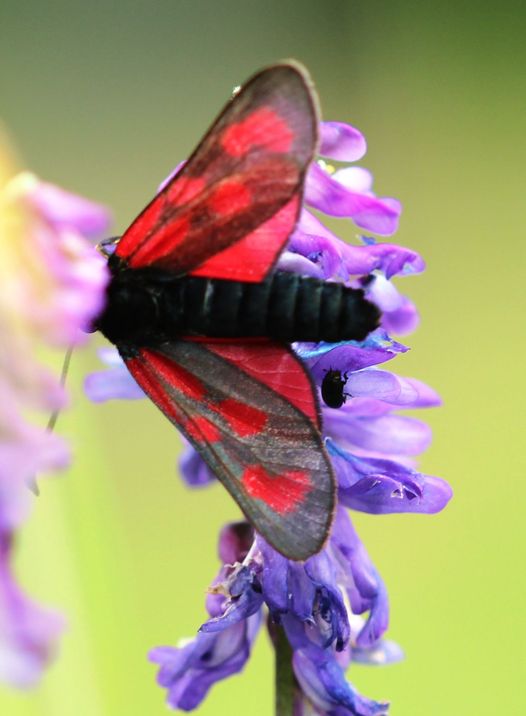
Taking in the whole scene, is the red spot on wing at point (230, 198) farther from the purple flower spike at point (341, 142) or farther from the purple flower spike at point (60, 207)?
the purple flower spike at point (60, 207)

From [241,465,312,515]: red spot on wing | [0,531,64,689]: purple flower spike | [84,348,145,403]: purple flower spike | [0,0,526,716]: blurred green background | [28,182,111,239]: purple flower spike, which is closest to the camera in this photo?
[0,531,64,689]: purple flower spike

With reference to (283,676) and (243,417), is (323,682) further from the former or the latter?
(243,417)

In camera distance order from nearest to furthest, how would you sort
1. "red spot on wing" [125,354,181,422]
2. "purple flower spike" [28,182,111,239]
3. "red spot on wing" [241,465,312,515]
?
"purple flower spike" [28,182,111,239] < "red spot on wing" [241,465,312,515] < "red spot on wing" [125,354,181,422]

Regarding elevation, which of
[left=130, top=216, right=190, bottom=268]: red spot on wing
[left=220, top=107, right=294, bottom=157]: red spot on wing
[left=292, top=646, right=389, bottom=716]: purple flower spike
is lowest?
[left=292, top=646, right=389, bottom=716]: purple flower spike

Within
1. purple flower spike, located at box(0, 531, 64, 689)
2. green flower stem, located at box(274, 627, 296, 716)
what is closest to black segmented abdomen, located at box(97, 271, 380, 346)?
green flower stem, located at box(274, 627, 296, 716)

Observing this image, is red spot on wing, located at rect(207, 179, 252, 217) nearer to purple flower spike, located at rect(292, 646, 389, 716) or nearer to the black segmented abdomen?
the black segmented abdomen

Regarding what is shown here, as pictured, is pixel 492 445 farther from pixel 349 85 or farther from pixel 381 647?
pixel 381 647

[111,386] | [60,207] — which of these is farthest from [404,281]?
[60,207]
